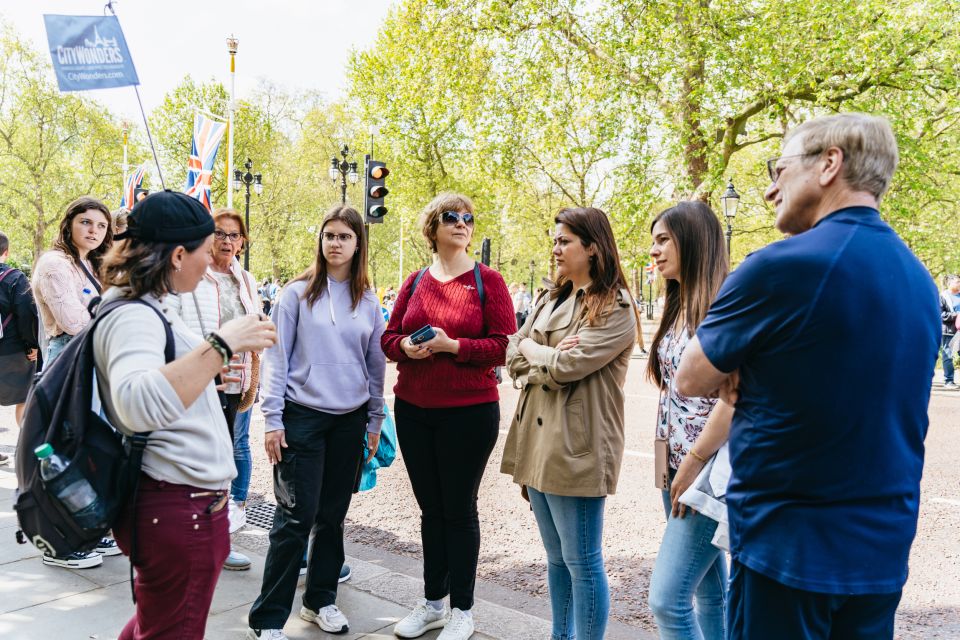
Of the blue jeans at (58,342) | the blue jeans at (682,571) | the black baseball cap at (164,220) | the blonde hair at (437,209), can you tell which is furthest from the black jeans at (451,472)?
the blue jeans at (58,342)

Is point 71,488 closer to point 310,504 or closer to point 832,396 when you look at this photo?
point 310,504

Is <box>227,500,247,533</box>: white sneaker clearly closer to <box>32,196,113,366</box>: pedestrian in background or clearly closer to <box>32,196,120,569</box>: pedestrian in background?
<box>32,196,120,569</box>: pedestrian in background

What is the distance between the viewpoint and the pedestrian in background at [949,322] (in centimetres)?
1336

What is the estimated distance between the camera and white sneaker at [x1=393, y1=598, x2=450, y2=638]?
325 cm

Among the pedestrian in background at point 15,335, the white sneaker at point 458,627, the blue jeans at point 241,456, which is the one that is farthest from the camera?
the pedestrian in background at point 15,335

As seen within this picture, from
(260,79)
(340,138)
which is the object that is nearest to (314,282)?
(340,138)

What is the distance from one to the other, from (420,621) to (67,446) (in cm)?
198

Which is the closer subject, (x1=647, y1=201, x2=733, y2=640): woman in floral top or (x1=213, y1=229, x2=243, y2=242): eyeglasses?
(x1=647, y1=201, x2=733, y2=640): woman in floral top

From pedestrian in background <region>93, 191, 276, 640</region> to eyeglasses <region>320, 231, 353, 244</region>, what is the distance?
131cm

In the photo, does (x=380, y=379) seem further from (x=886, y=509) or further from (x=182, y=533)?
(x=886, y=509)

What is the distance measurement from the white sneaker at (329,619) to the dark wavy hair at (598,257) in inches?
71.3

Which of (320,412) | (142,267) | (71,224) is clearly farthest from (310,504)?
(71,224)

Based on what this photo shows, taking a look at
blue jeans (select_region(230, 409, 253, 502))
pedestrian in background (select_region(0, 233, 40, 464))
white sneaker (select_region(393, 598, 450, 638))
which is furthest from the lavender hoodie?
pedestrian in background (select_region(0, 233, 40, 464))

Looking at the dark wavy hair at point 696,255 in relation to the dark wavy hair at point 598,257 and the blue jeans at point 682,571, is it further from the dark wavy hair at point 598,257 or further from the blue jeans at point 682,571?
the blue jeans at point 682,571
